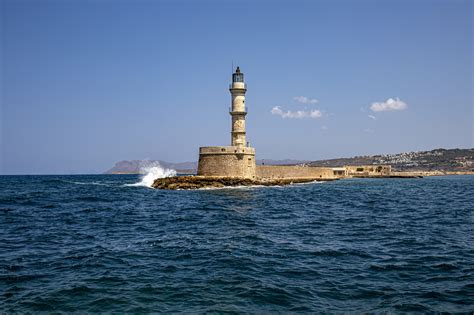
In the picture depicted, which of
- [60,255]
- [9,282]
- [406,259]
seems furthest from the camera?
[60,255]

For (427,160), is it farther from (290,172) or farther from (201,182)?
(201,182)

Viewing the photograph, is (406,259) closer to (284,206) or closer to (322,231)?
(322,231)

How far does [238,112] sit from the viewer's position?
132 ft

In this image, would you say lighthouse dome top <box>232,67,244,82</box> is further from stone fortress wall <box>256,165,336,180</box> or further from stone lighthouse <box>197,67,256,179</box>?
stone fortress wall <box>256,165,336,180</box>

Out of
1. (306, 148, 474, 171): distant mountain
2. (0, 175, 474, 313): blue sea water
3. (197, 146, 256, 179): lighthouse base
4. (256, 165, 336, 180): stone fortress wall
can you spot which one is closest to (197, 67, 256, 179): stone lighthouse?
(197, 146, 256, 179): lighthouse base

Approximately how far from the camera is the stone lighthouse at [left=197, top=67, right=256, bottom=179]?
3847cm

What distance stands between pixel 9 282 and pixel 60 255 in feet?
8.10

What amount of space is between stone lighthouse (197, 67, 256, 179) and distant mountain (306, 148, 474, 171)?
105m

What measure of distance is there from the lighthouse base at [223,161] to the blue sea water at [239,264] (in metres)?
20.1

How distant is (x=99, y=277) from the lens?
9164mm

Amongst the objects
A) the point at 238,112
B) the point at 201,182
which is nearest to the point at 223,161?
the point at 201,182

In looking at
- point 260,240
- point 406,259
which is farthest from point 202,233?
point 406,259

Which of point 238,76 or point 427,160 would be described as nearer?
point 238,76

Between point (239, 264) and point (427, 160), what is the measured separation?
15270 centimetres
